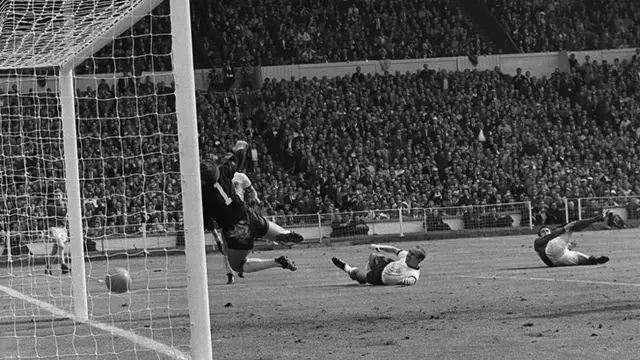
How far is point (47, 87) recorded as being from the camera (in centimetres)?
2055

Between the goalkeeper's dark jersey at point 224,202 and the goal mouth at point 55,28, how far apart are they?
2835 mm

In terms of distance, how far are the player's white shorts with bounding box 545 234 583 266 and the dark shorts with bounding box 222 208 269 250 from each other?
19.3 feet

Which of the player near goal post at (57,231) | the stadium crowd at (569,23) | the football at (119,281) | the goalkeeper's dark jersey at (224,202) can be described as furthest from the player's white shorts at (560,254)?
the stadium crowd at (569,23)

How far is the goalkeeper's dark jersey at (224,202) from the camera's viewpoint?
1559 cm

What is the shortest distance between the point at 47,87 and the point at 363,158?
775 inches

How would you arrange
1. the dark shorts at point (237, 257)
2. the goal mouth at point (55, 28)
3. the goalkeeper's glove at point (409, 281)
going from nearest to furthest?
the goal mouth at point (55, 28) → the dark shorts at point (237, 257) → the goalkeeper's glove at point (409, 281)

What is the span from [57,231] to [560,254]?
11685 mm

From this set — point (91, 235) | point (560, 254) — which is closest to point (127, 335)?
point (560, 254)

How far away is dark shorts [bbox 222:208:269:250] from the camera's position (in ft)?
52.4

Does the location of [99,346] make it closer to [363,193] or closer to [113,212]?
[113,212]

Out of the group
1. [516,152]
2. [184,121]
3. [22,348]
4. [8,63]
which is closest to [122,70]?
[516,152]

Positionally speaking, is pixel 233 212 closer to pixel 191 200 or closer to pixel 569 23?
pixel 191 200

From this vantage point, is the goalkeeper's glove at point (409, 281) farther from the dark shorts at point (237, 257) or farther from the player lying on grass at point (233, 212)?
the dark shorts at point (237, 257)

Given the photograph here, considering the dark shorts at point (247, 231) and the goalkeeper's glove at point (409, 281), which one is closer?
the dark shorts at point (247, 231)
